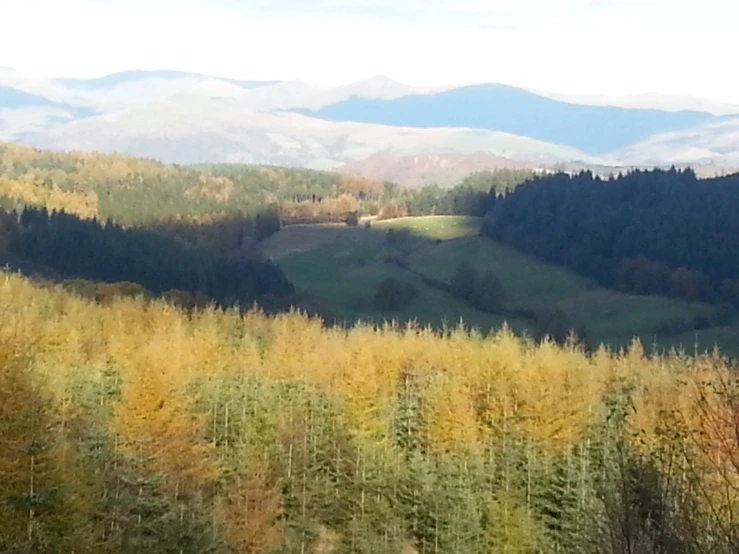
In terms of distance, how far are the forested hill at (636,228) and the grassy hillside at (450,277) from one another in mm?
3602

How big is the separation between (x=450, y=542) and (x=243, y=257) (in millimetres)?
98239

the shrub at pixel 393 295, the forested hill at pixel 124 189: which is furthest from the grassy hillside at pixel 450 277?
the forested hill at pixel 124 189

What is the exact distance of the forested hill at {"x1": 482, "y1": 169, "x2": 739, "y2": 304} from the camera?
410 feet

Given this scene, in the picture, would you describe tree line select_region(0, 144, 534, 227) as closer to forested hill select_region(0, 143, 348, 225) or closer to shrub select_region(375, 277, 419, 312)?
forested hill select_region(0, 143, 348, 225)

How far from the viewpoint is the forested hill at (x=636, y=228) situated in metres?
125

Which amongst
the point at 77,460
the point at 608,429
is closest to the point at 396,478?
the point at 608,429

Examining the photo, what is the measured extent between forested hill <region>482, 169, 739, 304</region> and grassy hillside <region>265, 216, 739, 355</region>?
11.8 ft

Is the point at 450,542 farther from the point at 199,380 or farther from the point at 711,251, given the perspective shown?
the point at 711,251

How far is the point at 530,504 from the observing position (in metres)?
36.2

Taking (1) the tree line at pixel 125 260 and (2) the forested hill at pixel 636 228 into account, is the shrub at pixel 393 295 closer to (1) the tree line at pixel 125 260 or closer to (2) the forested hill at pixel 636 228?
(1) the tree line at pixel 125 260

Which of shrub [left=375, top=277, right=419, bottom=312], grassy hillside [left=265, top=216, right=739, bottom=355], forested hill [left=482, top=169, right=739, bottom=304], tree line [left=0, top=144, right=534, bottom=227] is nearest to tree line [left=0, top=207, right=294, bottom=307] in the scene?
grassy hillside [left=265, top=216, right=739, bottom=355]

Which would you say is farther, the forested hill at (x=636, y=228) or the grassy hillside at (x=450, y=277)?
the forested hill at (x=636, y=228)

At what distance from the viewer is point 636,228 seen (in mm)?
142125

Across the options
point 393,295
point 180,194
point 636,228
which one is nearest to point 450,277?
point 393,295
